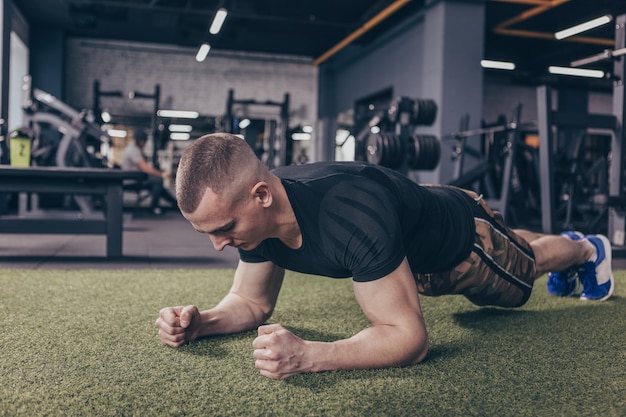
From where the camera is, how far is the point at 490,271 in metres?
1.61

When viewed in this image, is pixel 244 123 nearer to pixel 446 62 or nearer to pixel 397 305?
pixel 446 62

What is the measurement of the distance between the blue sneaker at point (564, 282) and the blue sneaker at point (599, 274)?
0.04 metres

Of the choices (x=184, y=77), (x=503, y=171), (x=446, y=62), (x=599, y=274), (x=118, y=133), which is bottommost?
(x=599, y=274)

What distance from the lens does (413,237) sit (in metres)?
1.39

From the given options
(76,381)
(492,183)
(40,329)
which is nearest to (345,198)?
(76,381)

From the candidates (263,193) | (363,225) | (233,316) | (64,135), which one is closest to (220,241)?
(263,193)

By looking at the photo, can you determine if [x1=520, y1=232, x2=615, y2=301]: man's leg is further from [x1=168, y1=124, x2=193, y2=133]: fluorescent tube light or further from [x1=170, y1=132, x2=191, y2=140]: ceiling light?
[x1=170, y1=132, x2=191, y2=140]: ceiling light

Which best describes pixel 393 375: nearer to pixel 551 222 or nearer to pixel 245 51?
pixel 551 222

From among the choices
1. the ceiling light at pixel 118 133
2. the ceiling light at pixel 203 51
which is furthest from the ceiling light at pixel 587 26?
the ceiling light at pixel 118 133

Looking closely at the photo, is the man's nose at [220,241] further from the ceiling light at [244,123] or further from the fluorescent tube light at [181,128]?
the fluorescent tube light at [181,128]

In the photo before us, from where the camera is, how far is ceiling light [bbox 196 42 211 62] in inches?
368

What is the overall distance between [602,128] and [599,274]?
191cm

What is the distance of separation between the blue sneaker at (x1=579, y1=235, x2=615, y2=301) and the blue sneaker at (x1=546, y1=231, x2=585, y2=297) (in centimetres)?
4

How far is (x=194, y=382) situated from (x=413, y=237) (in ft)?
2.01
